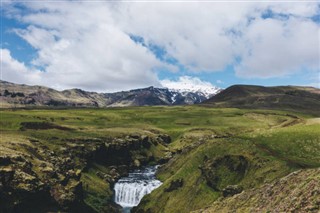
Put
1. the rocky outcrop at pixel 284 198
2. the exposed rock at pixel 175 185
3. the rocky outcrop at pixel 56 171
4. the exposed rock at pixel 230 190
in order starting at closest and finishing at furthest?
the rocky outcrop at pixel 284 198, the exposed rock at pixel 230 190, the rocky outcrop at pixel 56 171, the exposed rock at pixel 175 185

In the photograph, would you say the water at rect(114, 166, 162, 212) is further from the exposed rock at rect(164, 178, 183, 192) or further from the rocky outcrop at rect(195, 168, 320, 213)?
the rocky outcrop at rect(195, 168, 320, 213)

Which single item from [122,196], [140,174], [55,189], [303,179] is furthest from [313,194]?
[140,174]

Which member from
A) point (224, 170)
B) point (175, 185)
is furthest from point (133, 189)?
point (224, 170)

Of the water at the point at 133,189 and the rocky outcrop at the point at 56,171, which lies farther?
the water at the point at 133,189

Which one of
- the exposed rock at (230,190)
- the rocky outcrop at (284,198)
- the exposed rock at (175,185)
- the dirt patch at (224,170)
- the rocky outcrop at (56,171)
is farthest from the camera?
the exposed rock at (175,185)

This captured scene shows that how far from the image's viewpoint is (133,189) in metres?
125

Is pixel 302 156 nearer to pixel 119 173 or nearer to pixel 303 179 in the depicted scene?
pixel 303 179

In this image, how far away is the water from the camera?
4766 inches

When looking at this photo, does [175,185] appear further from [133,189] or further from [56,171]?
[56,171]

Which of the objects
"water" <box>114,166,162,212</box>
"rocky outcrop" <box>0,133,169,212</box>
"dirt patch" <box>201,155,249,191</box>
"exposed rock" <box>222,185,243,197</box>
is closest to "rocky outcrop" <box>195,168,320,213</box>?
"exposed rock" <box>222,185,243,197</box>

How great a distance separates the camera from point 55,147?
143 metres

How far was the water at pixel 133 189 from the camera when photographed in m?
121

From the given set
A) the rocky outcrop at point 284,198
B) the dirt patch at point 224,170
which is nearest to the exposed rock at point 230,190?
the dirt patch at point 224,170

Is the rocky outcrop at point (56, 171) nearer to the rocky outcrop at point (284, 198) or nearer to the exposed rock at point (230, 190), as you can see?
the exposed rock at point (230, 190)
